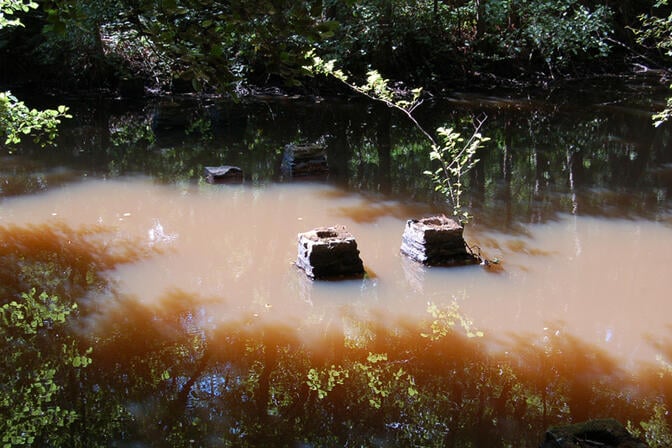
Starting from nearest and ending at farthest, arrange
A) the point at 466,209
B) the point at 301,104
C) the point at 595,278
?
the point at 595,278 < the point at 466,209 < the point at 301,104

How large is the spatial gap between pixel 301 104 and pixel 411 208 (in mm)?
8620

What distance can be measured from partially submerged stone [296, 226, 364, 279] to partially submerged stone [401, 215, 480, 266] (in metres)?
0.62

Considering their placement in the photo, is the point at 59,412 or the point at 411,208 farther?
the point at 411,208

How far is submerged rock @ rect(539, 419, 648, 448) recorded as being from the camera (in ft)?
10.4

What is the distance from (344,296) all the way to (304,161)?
4168 mm

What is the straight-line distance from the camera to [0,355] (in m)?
4.60

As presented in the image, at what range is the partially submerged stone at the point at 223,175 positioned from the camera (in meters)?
8.95

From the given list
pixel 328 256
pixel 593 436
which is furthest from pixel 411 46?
pixel 593 436

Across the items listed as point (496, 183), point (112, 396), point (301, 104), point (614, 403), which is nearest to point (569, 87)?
point (301, 104)

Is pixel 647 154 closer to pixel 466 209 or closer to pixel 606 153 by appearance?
pixel 606 153

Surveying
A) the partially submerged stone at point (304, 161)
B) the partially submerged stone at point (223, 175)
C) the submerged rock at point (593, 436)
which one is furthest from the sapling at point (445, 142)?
the submerged rock at point (593, 436)

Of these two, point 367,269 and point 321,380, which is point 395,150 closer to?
point 367,269

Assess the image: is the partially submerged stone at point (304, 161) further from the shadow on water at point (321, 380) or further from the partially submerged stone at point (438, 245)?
the shadow on water at point (321, 380)

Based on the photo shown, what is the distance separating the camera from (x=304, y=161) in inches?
374
